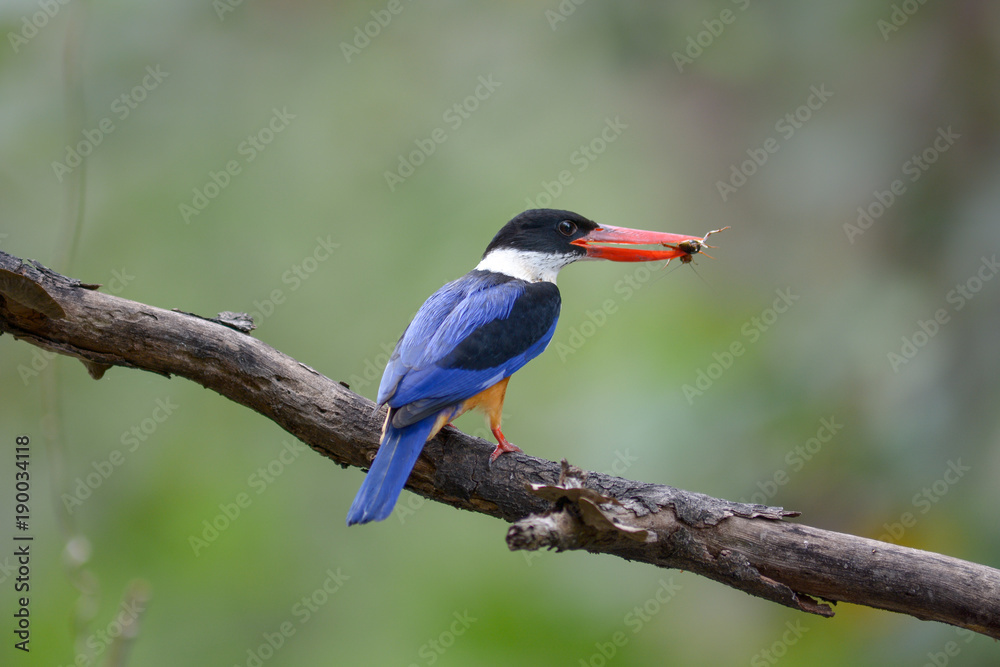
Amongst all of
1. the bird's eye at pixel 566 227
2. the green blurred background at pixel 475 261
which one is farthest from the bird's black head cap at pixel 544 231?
the green blurred background at pixel 475 261

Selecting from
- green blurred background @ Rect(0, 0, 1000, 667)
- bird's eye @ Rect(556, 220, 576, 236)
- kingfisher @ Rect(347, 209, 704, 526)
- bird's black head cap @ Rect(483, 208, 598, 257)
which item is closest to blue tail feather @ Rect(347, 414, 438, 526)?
kingfisher @ Rect(347, 209, 704, 526)

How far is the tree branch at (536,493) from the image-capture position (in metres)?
2.06

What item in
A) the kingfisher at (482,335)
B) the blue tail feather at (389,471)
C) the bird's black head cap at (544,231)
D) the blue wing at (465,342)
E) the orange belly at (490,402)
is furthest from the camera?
the bird's black head cap at (544,231)

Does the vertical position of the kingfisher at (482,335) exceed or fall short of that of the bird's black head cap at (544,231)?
it falls short

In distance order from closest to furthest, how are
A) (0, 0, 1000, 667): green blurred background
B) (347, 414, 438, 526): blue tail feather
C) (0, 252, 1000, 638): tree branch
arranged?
1. (0, 252, 1000, 638): tree branch
2. (347, 414, 438, 526): blue tail feather
3. (0, 0, 1000, 667): green blurred background

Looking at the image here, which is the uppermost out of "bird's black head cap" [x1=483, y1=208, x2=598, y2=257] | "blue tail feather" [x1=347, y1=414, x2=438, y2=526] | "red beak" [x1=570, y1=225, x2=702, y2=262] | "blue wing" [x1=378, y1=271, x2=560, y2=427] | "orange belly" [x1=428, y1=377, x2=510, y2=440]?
"red beak" [x1=570, y1=225, x2=702, y2=262]

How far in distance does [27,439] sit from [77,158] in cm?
139

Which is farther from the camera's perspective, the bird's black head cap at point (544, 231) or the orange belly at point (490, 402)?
the bird's black head cap at point (544, 231)

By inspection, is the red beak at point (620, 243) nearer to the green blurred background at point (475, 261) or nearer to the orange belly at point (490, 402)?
the green blurred background at point (475, 261)

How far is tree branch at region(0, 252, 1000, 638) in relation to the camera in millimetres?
2062

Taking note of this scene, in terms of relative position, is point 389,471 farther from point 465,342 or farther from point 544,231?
point 544,231

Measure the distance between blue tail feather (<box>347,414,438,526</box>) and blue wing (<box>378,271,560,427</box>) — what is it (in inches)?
2.2

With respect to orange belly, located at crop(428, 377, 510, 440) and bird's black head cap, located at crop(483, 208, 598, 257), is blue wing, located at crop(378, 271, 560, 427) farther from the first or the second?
bird's black head cap, located at crop(483, 208, 598, 257)

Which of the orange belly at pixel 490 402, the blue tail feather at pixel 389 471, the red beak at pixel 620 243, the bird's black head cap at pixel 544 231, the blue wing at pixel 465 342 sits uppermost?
the red beak at pixel 620 243
